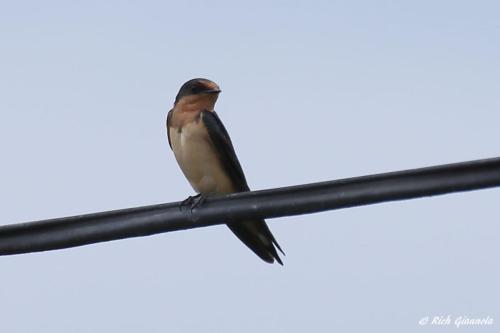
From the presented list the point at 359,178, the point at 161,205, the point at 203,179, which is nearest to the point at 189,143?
the point at 203,179

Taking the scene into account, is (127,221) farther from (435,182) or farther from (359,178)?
(435,182)

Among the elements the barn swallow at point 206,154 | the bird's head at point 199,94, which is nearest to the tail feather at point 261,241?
the barn swallow at point 206,154

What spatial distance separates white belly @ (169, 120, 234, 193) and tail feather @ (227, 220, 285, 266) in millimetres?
710

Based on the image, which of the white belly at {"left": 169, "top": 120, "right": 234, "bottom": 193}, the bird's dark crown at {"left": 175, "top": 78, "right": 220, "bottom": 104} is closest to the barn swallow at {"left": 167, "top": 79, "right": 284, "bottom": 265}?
the white belly at {"left": 169, "top": 120, "right": 234, "bottom": 193}

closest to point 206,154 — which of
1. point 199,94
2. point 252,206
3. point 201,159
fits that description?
point 201,159

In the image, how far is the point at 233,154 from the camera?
7039 millimetres

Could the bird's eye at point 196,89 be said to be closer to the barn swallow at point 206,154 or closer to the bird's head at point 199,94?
the bird's head at point 199,94

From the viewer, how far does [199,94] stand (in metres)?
Answer: 7.27

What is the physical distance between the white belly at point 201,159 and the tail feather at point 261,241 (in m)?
0.71

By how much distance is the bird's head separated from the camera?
723 centimetres

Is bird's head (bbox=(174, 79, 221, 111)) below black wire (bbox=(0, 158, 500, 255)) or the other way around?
the other way around

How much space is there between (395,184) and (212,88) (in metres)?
3.44

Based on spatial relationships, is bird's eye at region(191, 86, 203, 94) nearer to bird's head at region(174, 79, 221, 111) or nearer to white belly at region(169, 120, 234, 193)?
bird's head at region(174, 79, 221, 111)

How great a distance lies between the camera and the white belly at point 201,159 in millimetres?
7039
